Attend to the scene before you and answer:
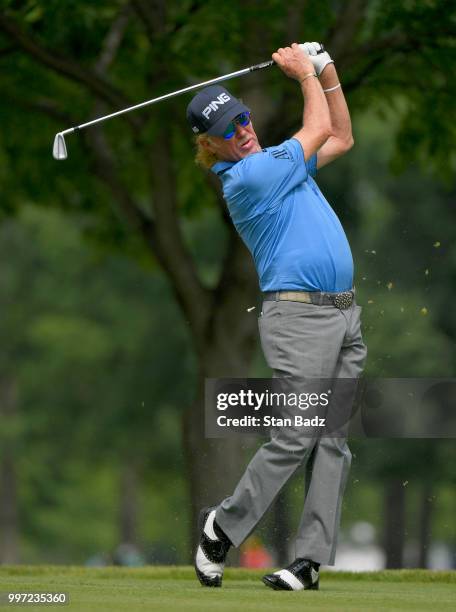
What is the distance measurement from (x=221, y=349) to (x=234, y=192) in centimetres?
673

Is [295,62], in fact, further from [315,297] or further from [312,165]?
[315,297]

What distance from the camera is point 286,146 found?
21.6ft

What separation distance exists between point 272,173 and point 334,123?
77cm

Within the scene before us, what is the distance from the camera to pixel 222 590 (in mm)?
6605

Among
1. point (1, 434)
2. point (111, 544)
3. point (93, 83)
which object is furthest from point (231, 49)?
point (111, 544)

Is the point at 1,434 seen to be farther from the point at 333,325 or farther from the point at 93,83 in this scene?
the point at 333,325

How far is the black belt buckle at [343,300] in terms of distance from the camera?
661cm

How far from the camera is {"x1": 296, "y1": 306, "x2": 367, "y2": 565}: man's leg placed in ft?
21.7

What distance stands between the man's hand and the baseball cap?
0.82ft

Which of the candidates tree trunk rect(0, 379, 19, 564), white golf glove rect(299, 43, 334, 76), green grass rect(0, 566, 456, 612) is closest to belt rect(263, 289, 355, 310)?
white golf glove rect(299, 43, 334, 76)

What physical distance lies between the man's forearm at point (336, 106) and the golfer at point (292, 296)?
0.28m
